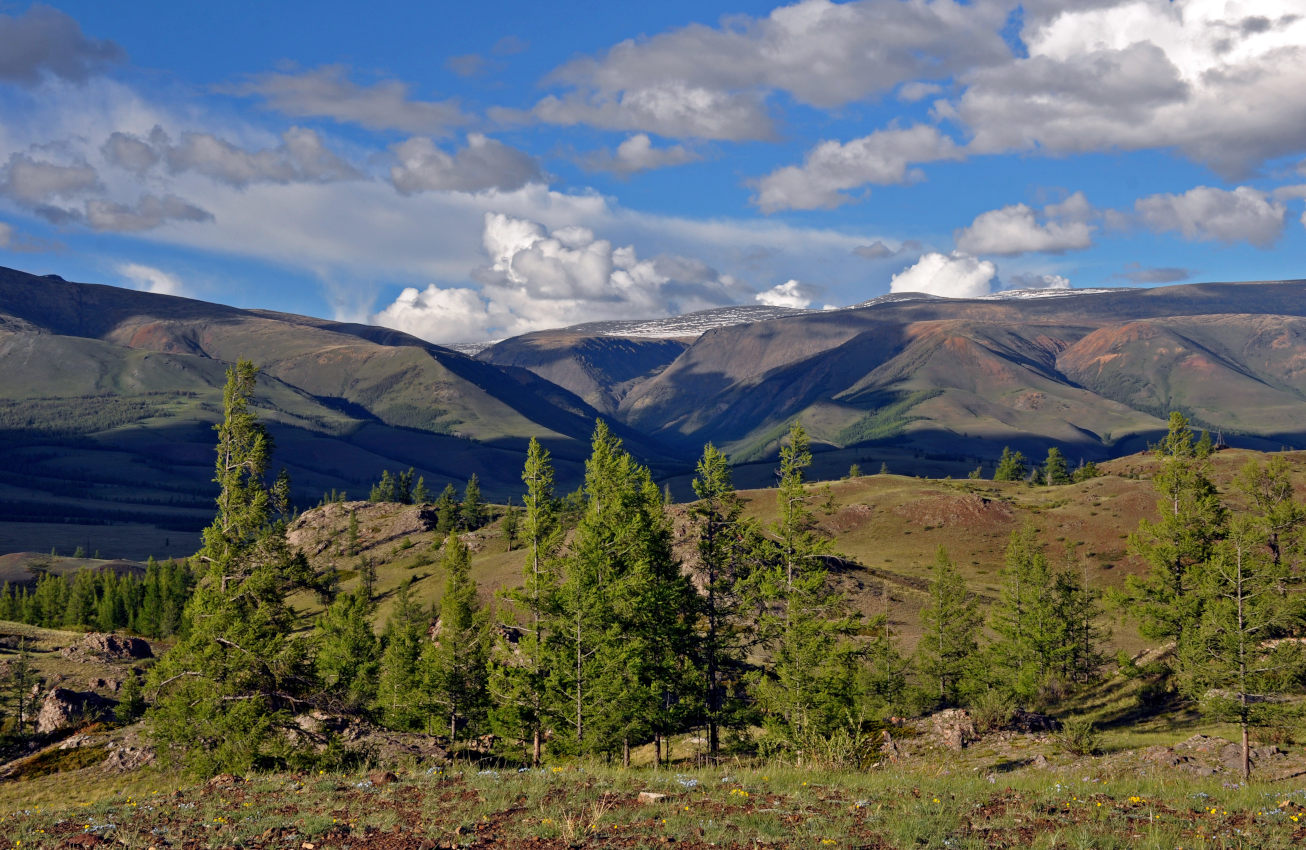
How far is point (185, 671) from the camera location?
35938 millimetres

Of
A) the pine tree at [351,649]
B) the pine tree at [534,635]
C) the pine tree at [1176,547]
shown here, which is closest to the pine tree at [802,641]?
the pine tree at [534,635]

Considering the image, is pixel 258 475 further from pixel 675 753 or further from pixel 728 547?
pixel 675 753

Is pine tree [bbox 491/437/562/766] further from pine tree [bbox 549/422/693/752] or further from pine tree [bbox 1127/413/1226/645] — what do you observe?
pine tree [bbox 1127/413/1226/645]

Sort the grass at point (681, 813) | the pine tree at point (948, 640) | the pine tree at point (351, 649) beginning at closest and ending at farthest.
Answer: the grass at point (681, 813) < the pine tree at point (948, 640) < the pine tree at point (351, 649)

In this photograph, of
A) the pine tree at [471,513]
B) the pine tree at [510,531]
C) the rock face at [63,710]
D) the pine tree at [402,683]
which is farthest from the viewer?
the pine tree at [471,513]

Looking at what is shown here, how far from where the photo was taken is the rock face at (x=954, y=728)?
45.8 meters

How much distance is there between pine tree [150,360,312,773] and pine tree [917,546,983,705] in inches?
2005

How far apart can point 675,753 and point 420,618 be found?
45462 mm

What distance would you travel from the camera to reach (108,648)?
95750 mm

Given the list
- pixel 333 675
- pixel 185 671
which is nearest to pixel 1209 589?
pixel 185 671

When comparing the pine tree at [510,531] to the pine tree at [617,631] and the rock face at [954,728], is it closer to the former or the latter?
the pine tree at [617,631]

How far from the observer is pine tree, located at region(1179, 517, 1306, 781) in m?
39.7

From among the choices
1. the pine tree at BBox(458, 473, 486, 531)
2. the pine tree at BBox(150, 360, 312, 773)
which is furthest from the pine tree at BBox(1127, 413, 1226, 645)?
the pine tree at BBox(458, 473, 486, 531)

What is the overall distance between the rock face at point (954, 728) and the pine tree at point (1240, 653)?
11.2m
